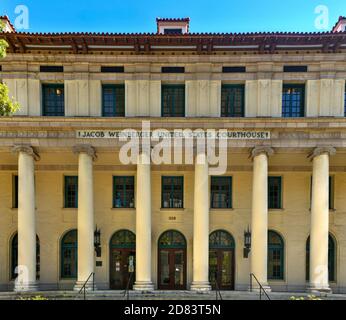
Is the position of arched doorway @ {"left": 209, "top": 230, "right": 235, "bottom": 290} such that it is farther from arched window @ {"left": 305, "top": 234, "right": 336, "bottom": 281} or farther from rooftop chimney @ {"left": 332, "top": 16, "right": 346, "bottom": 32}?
rooftop chimney @ {"left": 332, "top": 16, "right": 346, "bottom": 32}

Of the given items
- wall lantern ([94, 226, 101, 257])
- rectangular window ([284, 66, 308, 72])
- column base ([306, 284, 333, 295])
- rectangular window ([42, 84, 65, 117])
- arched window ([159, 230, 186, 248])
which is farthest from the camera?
arched window ([159, 230, 186, 248])

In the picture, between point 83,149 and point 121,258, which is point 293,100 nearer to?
point 83,149

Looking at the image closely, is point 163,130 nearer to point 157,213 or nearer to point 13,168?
point 157,213

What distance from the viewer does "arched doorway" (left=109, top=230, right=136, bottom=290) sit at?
19.2m

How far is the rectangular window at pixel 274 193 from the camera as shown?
64.2 feet

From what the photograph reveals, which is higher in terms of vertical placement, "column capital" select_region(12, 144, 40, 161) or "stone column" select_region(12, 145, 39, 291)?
"column capital" select_region(12, 144, 40, 161)

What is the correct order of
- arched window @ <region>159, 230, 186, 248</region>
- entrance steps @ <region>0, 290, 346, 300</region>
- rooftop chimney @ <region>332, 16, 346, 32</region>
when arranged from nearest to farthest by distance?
entrance steps @ <region>0, 290, 346, 300</region> < rooftop chimney @ <region>332, 16, 346, 32</region> < arched window @ <region>159, 230, 186, 248</region>

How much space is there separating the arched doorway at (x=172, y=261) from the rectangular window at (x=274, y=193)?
5.91 metres

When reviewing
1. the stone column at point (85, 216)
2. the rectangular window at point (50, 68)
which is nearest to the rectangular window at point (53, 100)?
the rectangular window at point (50, 68)

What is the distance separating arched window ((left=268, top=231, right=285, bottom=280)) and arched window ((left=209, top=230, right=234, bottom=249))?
7.80 ft

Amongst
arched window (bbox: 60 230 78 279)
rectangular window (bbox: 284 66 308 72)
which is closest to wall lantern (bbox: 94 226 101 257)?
arched window (bbox: 60 230 78 279)

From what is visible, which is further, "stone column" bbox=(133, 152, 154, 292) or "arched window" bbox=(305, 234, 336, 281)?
"arched window" bbox=(305, 234, 336, 281)

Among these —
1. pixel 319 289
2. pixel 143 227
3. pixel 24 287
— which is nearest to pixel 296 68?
pixel 319 289

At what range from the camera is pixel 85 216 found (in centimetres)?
1634
